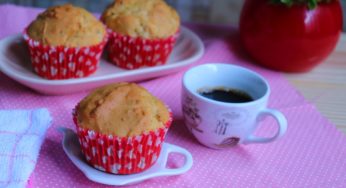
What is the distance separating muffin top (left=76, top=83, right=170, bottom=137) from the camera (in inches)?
30.7

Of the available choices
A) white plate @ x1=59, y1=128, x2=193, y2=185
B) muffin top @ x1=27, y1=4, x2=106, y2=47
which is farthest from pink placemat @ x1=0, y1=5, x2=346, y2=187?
muffin top @ x1=27, y1=4, x2=106, y2=47

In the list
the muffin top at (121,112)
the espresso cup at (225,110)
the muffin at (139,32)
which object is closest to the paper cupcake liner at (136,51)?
the muffin at (139,32)

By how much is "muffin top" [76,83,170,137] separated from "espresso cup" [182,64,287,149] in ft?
0.24

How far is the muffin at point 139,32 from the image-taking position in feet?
3.77

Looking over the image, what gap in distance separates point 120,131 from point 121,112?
0.13ft

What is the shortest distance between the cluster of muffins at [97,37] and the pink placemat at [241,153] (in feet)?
0.21

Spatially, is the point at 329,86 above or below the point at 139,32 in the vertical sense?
below

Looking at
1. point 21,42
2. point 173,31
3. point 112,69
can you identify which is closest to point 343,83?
point 173,31

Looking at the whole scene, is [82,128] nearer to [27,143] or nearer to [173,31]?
[27,143]

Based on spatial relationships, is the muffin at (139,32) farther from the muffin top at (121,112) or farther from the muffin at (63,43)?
the muffin top at (121,112)

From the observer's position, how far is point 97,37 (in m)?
1.09

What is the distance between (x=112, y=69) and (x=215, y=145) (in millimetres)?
396

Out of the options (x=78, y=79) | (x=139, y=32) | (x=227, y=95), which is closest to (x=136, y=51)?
(x=139, y=32)

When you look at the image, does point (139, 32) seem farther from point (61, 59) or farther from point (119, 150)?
point (119, 150)
